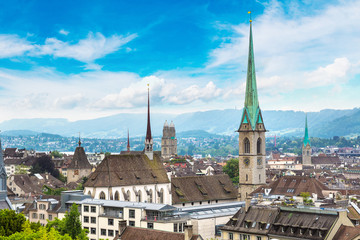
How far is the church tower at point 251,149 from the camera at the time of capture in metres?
97.3

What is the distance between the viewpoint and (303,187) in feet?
303

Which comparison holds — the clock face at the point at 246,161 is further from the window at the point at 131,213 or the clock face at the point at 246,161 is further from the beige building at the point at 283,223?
the beige building at the point at 283,223

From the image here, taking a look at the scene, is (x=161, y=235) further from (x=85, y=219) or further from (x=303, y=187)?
(x=303, y=187)

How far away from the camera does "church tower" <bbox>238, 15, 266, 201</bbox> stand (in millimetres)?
97312

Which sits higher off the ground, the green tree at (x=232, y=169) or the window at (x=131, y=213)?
the green tree at (x=232, y=169)

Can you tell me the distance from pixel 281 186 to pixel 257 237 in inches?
1641

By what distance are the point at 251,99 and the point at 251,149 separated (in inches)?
351

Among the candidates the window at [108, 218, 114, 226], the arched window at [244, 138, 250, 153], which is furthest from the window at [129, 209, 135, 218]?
the arched window at [244, 138, 250, 153]

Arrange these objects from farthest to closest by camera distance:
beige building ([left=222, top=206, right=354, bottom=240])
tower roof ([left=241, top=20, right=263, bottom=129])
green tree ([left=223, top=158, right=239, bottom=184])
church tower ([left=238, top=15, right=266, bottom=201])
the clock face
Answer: green tree ([left=223, top=158, right=239, bottom=184]) → tower roof ([left=241, top=20, right=263, bottom=129]) → the clock face → church tower ([left=238, top=15, right=266, bottom=201]) → beige building ([left=222, top=206, right=354, bottom=240])

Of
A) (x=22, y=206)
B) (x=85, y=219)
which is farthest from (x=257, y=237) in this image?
(x=22, y=206)

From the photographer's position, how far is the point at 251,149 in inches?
3861

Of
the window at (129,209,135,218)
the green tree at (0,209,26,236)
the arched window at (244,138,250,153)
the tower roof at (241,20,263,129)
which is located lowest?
the window at (129,209,135,218)

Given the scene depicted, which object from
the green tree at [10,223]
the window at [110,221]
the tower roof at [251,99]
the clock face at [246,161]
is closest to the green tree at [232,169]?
the clock face at [246,161]

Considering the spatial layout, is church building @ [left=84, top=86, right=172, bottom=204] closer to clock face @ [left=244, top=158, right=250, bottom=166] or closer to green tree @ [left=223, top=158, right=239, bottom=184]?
clock face @ [left=244, top=158, right=250, bottom=166]
